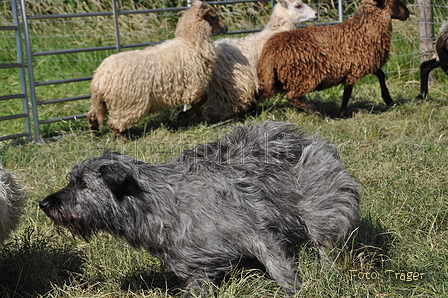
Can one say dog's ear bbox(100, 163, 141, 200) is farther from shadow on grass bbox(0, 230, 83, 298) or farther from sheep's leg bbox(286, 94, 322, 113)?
sheep's leg bbox(286, 94, 322, 113)

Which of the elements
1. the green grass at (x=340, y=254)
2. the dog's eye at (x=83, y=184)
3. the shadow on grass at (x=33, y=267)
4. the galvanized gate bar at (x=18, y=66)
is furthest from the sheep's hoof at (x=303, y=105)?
the dog's eye at (x=83, y=184)

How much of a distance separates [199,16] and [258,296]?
16.2 ft

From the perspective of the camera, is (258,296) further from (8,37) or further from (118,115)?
(8,37)

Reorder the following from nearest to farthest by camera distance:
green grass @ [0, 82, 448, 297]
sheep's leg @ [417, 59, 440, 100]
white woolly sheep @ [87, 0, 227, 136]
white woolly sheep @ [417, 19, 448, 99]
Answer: green grass @ [0, 82, 448, 297] < white woolly sheep @ [87, 0, 227, 136] < white woolly sheep @ [417, 19, 448, 99] < sheep's leg @ [417, 59, 440, 100]

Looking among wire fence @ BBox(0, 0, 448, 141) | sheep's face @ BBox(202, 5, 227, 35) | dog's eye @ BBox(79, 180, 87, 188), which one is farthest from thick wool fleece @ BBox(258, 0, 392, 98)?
dog's eye @ BBox(79, 180, 87, 188)

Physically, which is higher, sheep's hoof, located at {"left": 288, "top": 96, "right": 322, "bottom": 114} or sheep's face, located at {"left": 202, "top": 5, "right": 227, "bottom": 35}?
sheep's face, located at {"left": 202, "top": 5, "right": 227, "bottom": 35}

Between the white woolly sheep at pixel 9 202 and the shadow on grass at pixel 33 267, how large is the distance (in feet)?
0.83

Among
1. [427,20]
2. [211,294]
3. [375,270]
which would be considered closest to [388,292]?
[375,270]

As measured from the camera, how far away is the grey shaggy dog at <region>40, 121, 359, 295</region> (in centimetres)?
302

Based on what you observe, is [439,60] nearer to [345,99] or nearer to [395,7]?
[395,7]

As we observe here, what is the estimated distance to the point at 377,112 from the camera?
7.69 m

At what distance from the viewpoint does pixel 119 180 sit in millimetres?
2949

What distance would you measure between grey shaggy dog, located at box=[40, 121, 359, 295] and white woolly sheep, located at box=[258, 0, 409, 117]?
3835mm

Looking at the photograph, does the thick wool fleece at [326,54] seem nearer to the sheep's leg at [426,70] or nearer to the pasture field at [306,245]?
the pasture field at [306,245]
